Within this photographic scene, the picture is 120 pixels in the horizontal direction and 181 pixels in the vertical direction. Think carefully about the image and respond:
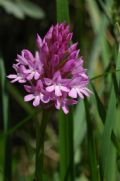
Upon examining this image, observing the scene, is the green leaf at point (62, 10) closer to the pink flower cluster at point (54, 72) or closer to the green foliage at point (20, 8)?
the pink flower cluster at point (54, 72)

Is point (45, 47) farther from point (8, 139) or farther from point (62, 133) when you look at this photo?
point (8, 139)

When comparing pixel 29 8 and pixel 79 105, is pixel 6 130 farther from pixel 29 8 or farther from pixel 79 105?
pixel 29 8

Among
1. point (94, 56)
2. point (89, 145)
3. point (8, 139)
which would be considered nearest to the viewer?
point (89, 145)

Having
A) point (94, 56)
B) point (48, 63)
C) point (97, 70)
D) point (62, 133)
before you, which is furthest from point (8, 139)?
point (97, 70)

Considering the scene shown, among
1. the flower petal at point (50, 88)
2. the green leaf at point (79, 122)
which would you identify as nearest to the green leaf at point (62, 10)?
the flower petal at point (50, 88)

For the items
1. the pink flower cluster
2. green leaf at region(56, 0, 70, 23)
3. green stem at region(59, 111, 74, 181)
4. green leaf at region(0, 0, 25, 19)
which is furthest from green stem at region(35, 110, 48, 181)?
green leaf at region(0, 0, 25, 19)

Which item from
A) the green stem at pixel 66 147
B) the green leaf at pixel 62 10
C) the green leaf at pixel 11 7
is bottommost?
the green stem at pixel 66 147

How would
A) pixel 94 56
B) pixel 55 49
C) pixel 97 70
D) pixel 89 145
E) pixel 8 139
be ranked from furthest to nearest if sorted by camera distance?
pixel 97 70 → pixel 94 56 → pixel 8 139 → pixel 89 145 → pixel 55 49
